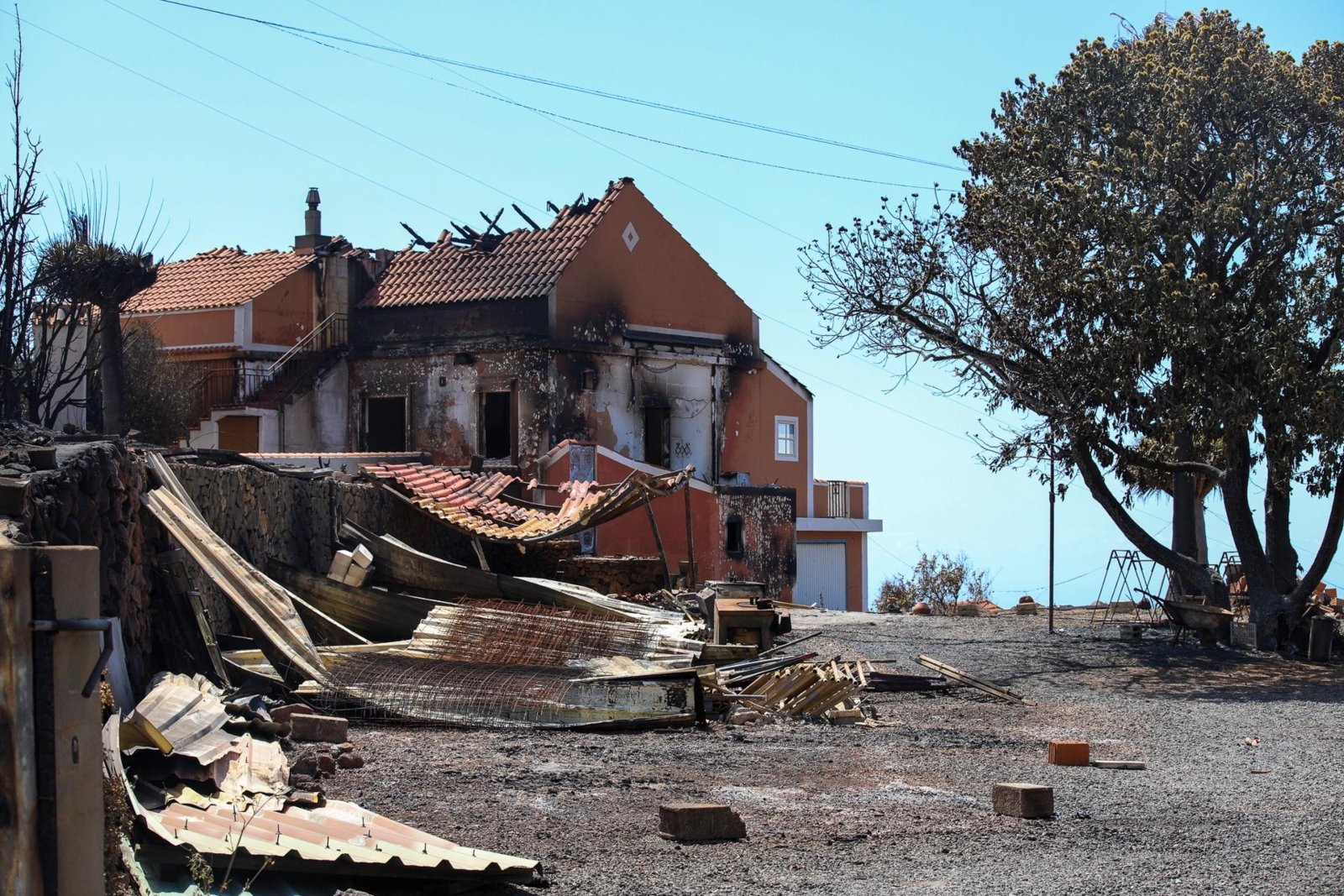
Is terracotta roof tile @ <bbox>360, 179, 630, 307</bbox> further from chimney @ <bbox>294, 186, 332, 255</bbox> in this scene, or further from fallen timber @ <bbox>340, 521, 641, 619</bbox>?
fallen timber @ <bbox>340, 521, 641, 619</bbox>

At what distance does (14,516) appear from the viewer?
231 inches

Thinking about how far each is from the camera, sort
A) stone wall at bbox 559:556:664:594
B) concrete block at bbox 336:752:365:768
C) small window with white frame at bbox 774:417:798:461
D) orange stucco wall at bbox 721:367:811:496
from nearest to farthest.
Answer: concrete block at bbox 336:752:365:768, stone wall at bbox 559:556:664:594, orange stucco wall at bbox 721:367:811:496, small window with white frame at bbox 774:417:798:461

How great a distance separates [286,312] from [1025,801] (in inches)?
1097

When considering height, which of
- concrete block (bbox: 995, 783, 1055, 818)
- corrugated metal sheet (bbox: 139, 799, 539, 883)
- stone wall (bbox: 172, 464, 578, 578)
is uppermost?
stone wall (bbox: 172, 464, 578, 578)

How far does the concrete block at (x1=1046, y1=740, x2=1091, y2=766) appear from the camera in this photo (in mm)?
10336

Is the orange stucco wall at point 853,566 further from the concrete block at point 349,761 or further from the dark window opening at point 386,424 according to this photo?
the concrete block at point 349,761

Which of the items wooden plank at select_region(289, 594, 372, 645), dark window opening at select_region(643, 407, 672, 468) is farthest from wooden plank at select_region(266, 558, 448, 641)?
dark window opening at select_region(643, 407, 672, 468)

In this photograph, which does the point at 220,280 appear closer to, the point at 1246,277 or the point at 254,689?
the point at 1246,277

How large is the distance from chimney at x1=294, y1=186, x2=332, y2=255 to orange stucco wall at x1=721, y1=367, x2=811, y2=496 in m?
11.5

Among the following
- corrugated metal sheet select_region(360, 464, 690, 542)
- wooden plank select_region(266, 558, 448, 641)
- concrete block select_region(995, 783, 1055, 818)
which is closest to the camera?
concrete block select_region(995, 783, 1055, 818)

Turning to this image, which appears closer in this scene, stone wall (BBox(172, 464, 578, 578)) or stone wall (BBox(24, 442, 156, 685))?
stone wall (BBox(24, 442, 156, 685))

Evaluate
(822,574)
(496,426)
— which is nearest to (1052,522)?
(496,426)

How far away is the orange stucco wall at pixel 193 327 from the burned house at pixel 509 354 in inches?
1.7

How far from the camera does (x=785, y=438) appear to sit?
38906 mm
